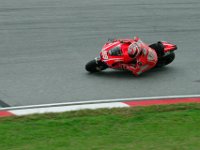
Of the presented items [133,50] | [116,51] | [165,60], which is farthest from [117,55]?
[165,60]

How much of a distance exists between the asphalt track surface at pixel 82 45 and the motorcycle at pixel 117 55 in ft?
0.65

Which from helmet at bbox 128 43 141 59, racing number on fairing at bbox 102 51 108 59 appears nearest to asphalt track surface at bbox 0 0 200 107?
racing number on fairing at bbox 102 51 108 59

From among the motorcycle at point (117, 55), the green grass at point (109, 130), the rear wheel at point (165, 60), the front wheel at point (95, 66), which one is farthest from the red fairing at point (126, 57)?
the green grass at point (109, 130)

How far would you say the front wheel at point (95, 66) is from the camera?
12648 mm

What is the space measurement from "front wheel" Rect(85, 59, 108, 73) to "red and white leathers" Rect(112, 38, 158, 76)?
35cm

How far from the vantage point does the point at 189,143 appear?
26.9ft

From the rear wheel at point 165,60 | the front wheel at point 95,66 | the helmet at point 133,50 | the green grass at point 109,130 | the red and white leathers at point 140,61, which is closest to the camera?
the green grass at point 109,130

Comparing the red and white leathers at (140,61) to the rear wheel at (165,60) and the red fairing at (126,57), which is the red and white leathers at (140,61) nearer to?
the red fairing at (126,57)

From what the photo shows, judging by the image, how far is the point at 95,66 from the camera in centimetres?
1268

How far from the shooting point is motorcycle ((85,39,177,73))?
40.5 feet

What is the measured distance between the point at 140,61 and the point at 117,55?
1.59ft

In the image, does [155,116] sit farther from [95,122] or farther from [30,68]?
[30,68]

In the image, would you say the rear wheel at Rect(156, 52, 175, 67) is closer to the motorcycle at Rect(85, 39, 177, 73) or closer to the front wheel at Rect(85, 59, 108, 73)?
the motorcycle at Rect(85, 39, 177, 73)

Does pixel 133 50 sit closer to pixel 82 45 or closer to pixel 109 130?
pixel 82 45
